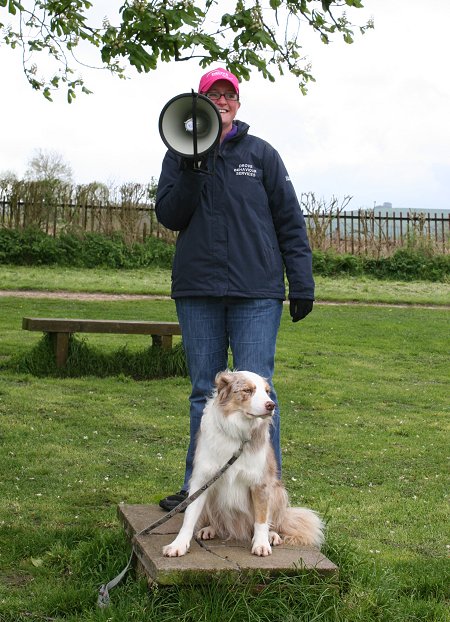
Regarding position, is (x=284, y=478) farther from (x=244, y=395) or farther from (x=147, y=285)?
(x=147, y=285)

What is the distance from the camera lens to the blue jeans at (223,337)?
13.9ft

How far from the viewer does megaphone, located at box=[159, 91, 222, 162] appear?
3.96 metres

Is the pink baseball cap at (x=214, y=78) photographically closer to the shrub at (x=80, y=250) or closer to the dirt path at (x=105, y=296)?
the dirt path at (x=105, y=296)

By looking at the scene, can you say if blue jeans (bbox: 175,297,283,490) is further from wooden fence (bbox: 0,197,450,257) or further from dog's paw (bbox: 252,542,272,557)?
wooden fence (bbox: 0,197,450,257)

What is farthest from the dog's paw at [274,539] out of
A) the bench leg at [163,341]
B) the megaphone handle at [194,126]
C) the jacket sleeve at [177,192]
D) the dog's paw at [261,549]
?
the bench leg at [163,341]

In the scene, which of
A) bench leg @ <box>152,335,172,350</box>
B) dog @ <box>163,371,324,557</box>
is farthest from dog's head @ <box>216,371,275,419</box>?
bench leg @ <box>152,335,172,350</box>

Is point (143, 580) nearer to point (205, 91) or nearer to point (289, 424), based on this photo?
point (205, 91)

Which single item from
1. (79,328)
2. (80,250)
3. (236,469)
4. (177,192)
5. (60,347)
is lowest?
(236,469)

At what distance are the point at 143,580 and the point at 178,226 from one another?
1709mm

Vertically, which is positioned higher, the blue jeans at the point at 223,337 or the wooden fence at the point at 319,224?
the wooden fence at the point at 319,224

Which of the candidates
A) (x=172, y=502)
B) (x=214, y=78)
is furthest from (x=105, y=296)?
(x=214, y=78)

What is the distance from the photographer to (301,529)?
4.17 m

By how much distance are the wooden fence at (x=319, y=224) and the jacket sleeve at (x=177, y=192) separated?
19.0m

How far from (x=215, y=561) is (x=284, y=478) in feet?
9.44
